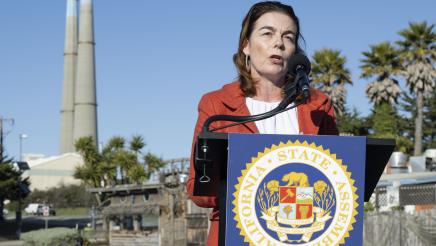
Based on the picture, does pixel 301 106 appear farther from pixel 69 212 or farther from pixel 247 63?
pixel 69 212

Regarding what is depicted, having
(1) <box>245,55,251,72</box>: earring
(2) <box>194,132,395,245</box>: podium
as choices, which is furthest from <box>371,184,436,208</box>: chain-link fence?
(2) <box>194,132,395,245</box>: podium

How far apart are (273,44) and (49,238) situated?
31.3m

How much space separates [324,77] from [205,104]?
5031 centimetres

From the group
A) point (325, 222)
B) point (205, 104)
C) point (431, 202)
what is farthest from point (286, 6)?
point (431, 202)

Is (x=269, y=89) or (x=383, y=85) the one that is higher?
(x=383, y=85)

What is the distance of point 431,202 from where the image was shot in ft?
76.7

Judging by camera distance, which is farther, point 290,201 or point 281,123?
point 281,123

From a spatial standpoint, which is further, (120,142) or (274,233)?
(120,142)

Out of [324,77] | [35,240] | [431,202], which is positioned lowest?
[35,240]

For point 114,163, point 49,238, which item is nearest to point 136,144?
point 114,163

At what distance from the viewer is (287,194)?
9.18 ft

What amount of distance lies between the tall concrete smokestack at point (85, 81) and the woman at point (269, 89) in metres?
103

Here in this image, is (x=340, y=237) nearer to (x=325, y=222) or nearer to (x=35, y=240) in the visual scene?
(x=325, y=222)

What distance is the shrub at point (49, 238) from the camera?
33188 mm
